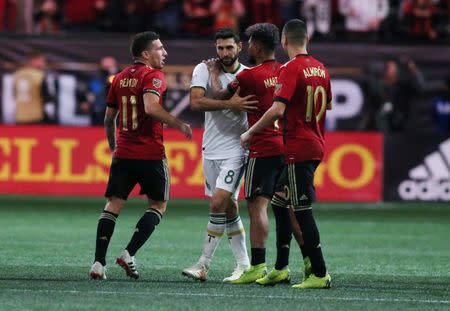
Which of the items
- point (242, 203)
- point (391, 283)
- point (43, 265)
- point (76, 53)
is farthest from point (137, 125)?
point (76, 53)

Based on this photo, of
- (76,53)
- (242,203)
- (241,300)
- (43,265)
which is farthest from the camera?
(76,53)

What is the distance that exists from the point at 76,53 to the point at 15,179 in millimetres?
3083

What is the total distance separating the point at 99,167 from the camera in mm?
21938

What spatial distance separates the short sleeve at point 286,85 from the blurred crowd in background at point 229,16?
13924 mm

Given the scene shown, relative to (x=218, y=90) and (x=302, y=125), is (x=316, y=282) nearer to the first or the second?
(x=302, y=125)

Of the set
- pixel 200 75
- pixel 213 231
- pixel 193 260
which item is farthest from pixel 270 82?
pixel 193 260

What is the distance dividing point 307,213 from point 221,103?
1.27 m

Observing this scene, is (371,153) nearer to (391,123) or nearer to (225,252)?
(391,123)

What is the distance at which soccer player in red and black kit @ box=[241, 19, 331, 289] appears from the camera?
990 cm

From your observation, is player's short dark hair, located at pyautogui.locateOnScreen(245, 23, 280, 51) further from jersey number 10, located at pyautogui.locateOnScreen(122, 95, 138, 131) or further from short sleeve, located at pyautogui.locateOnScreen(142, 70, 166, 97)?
jersey number 10, located at pyautogui.locateOnScreen(122, 95, 138, 131)

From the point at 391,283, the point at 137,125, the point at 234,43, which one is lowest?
the point at 391,283

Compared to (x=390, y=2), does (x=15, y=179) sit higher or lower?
lower

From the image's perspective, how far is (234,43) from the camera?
35.0ft

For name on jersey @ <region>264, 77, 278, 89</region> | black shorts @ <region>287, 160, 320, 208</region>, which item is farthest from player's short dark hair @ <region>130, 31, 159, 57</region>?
black shorts @ <region>287, 160, 320, 208</region>
